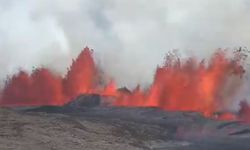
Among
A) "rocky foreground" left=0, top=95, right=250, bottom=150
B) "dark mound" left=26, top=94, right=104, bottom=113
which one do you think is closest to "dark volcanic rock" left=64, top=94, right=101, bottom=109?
"dark mound" left=26, top=94, right=104, bottom=113

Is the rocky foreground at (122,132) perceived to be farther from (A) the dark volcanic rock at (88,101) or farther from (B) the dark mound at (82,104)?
(A) the dark volcanic rock at (88,101)

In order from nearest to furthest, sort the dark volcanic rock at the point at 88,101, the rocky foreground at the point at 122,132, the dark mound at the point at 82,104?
1. the rocky foreground at the point at 122,132
2. the dark mound at the point at 82,104
3. the dark volcanic rock at the point at 88,101

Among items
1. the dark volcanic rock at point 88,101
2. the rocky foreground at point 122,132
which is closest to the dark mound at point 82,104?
the dark volcanic rock at point 88,101

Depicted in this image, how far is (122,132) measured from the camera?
4023 inches

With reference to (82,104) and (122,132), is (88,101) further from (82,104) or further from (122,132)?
(122,132)

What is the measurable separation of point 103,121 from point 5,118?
21.6 meters

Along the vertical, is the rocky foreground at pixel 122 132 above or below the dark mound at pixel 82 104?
below

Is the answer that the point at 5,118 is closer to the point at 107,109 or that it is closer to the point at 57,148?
the point at 57,148

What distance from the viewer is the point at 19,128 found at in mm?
90062

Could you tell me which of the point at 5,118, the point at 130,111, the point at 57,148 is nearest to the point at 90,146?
the point at 57,148

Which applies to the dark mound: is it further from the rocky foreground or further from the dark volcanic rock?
A: the rocky foreground

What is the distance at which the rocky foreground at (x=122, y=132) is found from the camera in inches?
3322

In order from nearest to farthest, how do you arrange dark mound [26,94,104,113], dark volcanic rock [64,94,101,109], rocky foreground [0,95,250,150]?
rocky foreground [0,95,250,150] → dark mound [26,94,104,113] → dark volcanic rock [64,94,101,109]

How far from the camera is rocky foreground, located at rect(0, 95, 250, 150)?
84.4 meters
